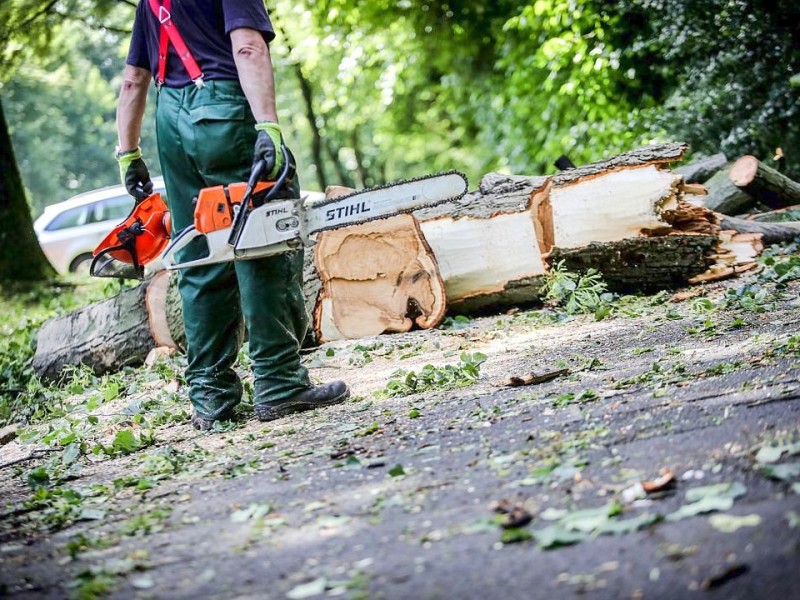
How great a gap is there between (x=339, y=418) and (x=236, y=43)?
1.58m

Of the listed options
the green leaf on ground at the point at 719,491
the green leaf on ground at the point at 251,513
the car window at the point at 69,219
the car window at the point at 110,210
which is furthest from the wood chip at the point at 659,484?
the car window at the point at 69,219

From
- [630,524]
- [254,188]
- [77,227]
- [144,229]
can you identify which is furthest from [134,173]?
[77,227]

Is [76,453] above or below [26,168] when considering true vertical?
below

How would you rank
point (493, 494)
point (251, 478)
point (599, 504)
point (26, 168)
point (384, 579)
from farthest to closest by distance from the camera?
point (26, 168) < point (251, 478) < point (493, 494) < point (599, 504) < point (384, 579)

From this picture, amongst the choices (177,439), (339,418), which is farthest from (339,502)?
(177,439)

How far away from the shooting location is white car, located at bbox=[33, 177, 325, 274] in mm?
14570

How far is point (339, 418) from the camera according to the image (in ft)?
11.5

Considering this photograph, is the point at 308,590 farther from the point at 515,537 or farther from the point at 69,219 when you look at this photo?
the point at 69,219

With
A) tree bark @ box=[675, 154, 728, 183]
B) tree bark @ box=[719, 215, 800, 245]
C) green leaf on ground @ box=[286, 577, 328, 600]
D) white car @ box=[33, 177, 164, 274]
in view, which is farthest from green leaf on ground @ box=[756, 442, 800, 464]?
white car @ box=[33, 177, 164, 274]

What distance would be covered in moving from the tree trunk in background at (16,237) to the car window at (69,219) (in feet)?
14.2

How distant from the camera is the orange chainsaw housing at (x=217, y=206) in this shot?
3465mm

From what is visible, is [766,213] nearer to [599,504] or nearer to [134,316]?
[134,316]

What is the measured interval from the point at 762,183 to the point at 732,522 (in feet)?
20.4

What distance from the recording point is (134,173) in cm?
397
